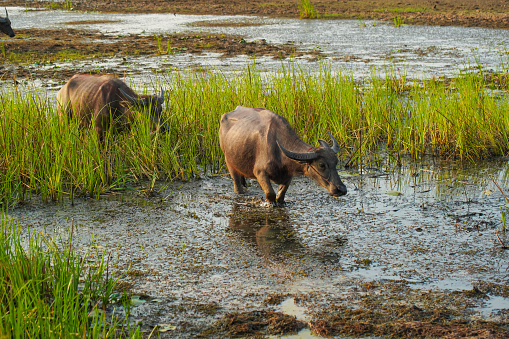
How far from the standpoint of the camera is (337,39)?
17891 millimetres

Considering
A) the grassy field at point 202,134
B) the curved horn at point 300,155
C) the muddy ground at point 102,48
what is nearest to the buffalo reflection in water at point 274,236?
the curved horn at point 300,155

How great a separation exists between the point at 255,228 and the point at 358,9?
70.1 ft

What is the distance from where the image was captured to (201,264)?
14.5 ft

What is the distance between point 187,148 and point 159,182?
70cm

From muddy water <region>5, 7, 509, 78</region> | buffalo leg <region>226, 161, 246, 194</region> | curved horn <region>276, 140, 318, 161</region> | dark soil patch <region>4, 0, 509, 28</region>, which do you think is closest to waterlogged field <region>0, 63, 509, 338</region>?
buffalo leg <region>226, 161, 246, 194</region>

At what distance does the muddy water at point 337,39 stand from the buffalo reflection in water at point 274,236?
366 cm

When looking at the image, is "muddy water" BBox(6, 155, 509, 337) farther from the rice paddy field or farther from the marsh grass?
the marsh grass

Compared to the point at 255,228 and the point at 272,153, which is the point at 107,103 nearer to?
the point at 272,153

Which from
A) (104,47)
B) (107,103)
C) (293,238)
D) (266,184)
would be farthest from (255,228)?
(104,47)

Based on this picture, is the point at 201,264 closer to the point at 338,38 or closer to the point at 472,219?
the point at 472,219

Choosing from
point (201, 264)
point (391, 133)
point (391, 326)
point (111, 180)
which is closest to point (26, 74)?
point (111, 180)

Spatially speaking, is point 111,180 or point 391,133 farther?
point 391,133

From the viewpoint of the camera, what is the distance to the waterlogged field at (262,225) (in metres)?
3.53

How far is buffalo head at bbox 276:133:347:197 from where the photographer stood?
205 inches
